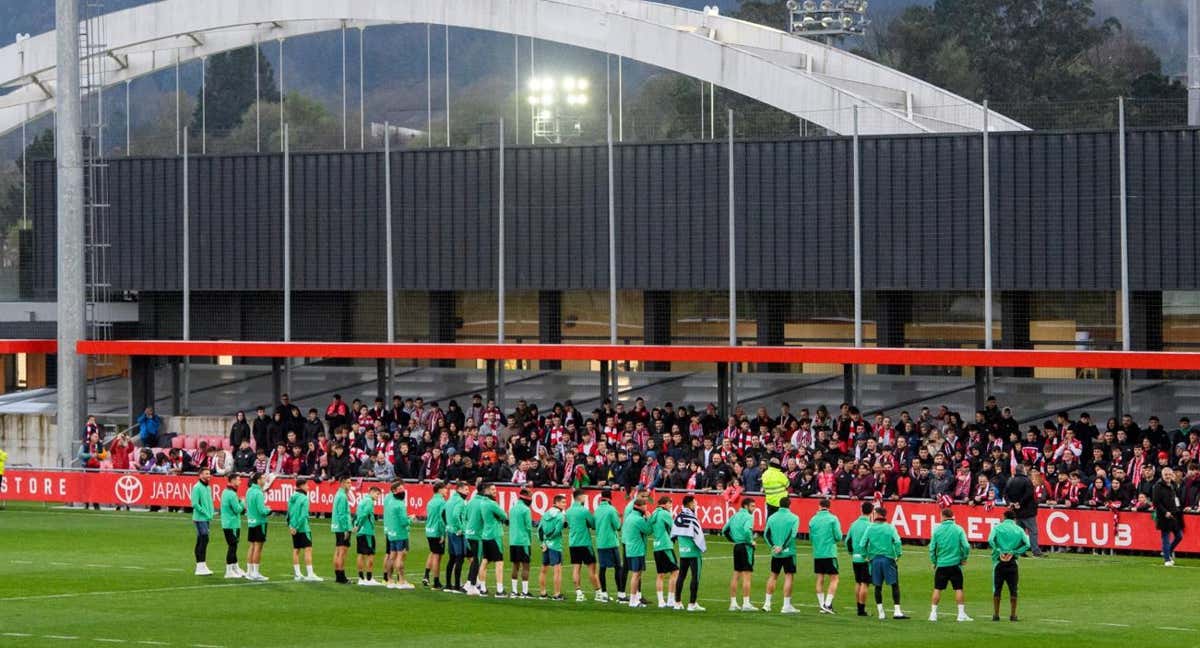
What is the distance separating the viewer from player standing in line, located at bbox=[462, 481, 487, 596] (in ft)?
93.1

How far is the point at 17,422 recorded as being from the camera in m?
51.1

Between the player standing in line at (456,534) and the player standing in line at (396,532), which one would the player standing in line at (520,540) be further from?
the player standing in line at (396,532)

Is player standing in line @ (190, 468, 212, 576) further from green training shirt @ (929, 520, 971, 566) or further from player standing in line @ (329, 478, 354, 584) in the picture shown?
green training shirt @ (929, 520, 971, 566)

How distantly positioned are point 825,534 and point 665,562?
2.34 metres

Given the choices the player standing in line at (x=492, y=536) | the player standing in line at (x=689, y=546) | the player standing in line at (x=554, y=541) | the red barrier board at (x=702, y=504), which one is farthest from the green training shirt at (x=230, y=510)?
the player standing in line at (x=689, y=546)

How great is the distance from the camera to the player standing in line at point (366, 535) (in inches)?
1157

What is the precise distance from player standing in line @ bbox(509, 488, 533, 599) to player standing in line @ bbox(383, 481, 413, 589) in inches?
75.2

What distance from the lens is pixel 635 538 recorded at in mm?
26844

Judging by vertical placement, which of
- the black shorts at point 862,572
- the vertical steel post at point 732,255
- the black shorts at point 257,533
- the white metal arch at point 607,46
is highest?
the white metal arch at point 607,46

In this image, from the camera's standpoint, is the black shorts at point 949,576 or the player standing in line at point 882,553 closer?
the black shorts at point 949,576

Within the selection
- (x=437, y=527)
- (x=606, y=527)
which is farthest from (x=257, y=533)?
(x=606, y=527)

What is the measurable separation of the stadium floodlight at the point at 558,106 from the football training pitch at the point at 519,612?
14.4 m

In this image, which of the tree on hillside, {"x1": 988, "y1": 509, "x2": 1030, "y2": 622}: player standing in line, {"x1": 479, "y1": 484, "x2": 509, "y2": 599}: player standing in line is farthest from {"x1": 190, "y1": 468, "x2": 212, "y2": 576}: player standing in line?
the tree on hillside

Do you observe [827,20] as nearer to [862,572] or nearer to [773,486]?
[773,486]
